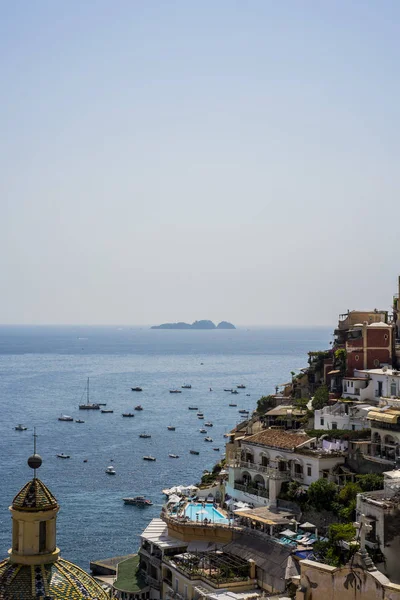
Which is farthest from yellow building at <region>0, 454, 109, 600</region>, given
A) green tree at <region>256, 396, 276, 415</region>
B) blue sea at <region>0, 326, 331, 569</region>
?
green tree at <region>256, 396, 276, 415</region>

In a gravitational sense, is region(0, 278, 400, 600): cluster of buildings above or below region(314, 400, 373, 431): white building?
below

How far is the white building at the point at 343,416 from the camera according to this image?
47.5 metres

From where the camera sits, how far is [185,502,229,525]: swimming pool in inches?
1650

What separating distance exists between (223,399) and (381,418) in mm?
95883

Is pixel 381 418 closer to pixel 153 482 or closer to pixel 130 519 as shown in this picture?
pixel 130 519

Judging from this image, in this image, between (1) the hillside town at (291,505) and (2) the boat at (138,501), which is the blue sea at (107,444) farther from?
(1) the hillside town at (291,505)

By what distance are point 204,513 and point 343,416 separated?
10860mm

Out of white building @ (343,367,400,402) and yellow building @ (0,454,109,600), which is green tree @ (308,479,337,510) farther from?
yellow building @ (0,454,109,600)

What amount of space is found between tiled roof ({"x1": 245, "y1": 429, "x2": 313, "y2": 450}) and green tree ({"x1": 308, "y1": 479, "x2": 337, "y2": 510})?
4.15m

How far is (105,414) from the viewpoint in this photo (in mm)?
121812

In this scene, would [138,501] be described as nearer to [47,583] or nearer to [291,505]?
[291,505]

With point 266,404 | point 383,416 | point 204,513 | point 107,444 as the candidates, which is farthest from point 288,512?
point 107,444

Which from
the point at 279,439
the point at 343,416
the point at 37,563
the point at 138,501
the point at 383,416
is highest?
the point at 37,563

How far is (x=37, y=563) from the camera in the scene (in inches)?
512
